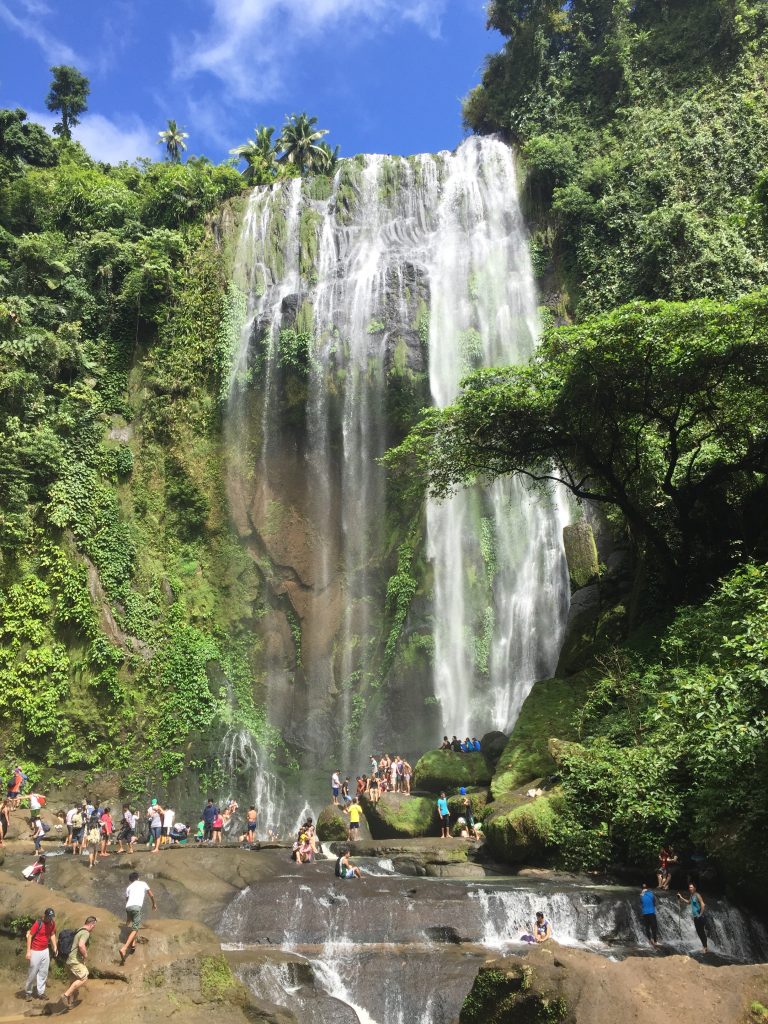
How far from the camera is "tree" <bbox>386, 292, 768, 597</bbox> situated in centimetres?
1659

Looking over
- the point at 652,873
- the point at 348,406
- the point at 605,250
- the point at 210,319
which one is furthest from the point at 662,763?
the point at 210,319

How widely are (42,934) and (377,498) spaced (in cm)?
2055

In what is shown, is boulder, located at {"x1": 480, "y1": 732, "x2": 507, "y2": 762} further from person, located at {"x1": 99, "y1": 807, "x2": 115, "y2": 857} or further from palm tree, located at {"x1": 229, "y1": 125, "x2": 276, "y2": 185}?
palm tree, located at {"x1": 229, "y1": 125, "x2": 276, "y2": 185}

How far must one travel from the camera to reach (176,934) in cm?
1040

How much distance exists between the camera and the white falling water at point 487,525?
83.5 ft

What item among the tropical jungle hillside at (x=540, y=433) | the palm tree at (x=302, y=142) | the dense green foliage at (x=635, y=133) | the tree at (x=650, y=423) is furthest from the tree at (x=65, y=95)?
the tree at (x=650, y=423)

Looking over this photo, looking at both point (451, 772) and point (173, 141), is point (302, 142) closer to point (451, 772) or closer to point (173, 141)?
point (173, 141)

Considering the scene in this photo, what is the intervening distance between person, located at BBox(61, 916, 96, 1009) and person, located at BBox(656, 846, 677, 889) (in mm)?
8538

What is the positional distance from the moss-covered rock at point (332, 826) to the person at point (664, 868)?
800 centimetres

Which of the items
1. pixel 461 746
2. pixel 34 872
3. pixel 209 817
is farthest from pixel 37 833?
pixel 461 746

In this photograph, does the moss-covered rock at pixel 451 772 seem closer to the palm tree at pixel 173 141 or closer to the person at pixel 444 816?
the person at pixel 444 816

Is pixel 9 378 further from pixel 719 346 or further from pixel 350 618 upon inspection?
pixel 719 346

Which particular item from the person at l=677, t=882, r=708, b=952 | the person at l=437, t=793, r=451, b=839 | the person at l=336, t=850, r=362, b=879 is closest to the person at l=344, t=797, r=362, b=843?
the person at l=437, t=793, r=451, b=839

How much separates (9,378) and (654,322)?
19213 millimetres
